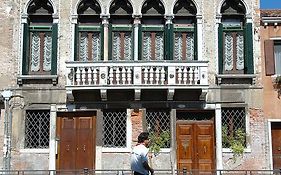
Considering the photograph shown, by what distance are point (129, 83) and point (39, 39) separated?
3.75 m

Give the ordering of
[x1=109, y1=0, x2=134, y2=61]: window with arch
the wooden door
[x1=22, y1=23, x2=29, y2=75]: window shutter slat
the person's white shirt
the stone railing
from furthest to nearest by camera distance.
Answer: [x1=109, y1=0, x2=134, y2=61]: window with arch
[x1=22, y1=23, x2=29, y2=75]: window shutter slat
the wooden door
the stone railing
the person's white shirt

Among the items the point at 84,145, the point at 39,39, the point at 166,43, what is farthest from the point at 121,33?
the point at 84,145

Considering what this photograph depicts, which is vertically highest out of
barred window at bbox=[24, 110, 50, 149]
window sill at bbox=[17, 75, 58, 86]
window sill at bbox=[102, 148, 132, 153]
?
window sill at bbox=[17, 75, 58, 86]

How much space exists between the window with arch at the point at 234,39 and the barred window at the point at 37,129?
627 centimetres

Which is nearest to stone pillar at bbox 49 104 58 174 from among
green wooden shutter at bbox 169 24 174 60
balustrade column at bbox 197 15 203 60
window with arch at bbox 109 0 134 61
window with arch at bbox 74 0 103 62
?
window with arch at bbox 74 0 103 62

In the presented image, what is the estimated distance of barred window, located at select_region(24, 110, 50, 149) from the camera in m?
17.5

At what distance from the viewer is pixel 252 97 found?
17.7 m

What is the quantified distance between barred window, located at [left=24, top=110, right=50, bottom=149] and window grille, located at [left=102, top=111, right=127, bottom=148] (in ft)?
6.48

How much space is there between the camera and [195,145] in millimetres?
17594

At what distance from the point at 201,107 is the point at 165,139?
5.38 feet

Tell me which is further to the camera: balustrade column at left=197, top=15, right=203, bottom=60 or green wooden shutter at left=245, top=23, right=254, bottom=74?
balustrade column at left=197, top=15, right=203, bottom=60

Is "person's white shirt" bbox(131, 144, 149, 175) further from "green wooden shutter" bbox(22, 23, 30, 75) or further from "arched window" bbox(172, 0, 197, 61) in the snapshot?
"green wooden shutter" bbox(22, 23, 30, 75)

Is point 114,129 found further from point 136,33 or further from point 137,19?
point 137,19

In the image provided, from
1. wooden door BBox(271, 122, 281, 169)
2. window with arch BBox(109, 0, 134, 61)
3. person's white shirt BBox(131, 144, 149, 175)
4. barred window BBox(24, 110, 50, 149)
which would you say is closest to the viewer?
person's white shirt BBox(131, 144, 149, 175)
